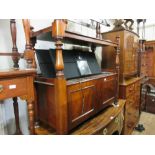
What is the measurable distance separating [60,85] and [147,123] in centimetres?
279

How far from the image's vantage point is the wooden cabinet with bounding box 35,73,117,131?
3.26 ft

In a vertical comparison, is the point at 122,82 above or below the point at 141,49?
below

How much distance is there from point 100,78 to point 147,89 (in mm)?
2635

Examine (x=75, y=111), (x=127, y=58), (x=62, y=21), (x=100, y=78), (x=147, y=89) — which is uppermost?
(x=62, y=21)

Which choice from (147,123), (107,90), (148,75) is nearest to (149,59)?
(148,75)

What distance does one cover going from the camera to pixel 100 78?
51.8 inches

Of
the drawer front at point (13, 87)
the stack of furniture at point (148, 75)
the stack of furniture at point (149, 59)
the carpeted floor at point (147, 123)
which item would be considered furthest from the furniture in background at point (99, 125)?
the stack of furniture at point (149, 59)

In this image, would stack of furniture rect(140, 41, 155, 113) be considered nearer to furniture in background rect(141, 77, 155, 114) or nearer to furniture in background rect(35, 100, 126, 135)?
furniture in background rect(141, 77, 155, 114)

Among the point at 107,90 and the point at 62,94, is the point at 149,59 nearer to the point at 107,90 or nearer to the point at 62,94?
the point at 107,90

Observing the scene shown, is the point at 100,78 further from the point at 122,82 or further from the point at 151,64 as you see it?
the point at 151,64

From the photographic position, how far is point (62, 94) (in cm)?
89

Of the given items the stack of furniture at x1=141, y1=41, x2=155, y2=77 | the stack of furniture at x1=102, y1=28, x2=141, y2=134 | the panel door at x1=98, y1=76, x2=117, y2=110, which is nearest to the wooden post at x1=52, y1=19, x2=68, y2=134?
the panel door at x1=98, y1=76, x2=117, y2=110
